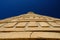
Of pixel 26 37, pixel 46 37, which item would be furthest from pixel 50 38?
pixel 26 37

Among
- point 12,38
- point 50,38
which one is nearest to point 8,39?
point 12,38

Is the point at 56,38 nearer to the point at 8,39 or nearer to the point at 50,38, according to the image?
the point at 50,38

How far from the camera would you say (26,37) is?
2.34ft

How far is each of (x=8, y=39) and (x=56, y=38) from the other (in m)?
0.30

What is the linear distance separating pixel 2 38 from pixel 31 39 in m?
0.19

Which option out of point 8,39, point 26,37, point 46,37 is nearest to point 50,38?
point 46,37

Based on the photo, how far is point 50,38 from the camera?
702 mm

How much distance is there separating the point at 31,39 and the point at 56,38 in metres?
0.16

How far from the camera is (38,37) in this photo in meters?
0.71

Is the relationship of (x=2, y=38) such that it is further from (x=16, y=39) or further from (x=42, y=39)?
(x=42, y=39)

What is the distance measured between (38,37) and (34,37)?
26 mm

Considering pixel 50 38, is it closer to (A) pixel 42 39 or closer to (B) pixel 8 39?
(A) pixel 42 39

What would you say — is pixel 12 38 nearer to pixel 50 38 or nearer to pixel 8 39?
pixel 8 39

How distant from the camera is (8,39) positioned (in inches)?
27.8
